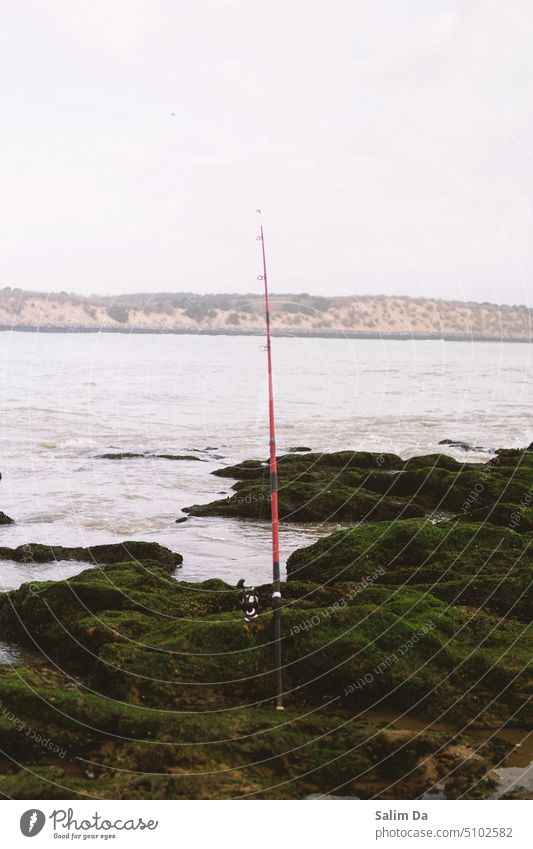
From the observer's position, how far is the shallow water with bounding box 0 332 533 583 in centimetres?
1816

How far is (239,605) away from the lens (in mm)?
10703

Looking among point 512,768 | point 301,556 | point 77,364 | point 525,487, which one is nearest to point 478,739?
point 512,768

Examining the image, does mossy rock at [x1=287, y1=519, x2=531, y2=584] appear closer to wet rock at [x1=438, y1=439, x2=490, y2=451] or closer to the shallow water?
the shallow water

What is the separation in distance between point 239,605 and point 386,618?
2.04 m

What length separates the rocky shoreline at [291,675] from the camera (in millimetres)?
7066

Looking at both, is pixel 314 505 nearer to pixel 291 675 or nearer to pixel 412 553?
pixel 412 553
